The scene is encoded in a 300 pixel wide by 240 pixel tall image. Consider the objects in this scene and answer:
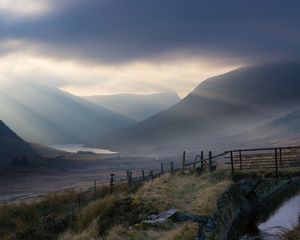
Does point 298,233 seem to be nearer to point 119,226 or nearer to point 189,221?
point 189,221

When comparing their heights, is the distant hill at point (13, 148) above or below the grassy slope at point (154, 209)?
above

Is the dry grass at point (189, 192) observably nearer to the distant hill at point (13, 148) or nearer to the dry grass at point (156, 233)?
the dry grass at point (156, 233)

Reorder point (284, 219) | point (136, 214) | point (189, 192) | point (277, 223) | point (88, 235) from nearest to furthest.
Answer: point (88, 235) → point (136, 214) → point (277, 223) → point (284, 219) → point (189, 192)

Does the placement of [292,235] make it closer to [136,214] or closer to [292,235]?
[292,235]

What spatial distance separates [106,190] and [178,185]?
41.9 feet

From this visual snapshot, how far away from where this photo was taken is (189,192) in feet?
70.2

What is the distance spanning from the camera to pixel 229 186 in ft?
70.5

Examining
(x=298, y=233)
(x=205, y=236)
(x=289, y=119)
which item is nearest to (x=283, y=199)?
(x=298, y=233)

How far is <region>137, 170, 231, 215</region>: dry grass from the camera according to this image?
17916mm

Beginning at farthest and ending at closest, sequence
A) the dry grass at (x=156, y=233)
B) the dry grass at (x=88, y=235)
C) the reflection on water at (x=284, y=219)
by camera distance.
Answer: the reflection on water at (x=284, y=219) < the dry grass at (x=88, y=235) < the dry grass at (x=156, y=233)

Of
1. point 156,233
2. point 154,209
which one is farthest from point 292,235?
point 154,209

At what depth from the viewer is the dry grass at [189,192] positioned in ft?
58.8

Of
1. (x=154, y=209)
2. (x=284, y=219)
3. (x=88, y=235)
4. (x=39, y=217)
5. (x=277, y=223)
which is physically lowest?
A: (x=39, y=217)

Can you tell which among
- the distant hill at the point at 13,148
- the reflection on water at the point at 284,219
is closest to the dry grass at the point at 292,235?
the reflection on water at the point at 284,219
